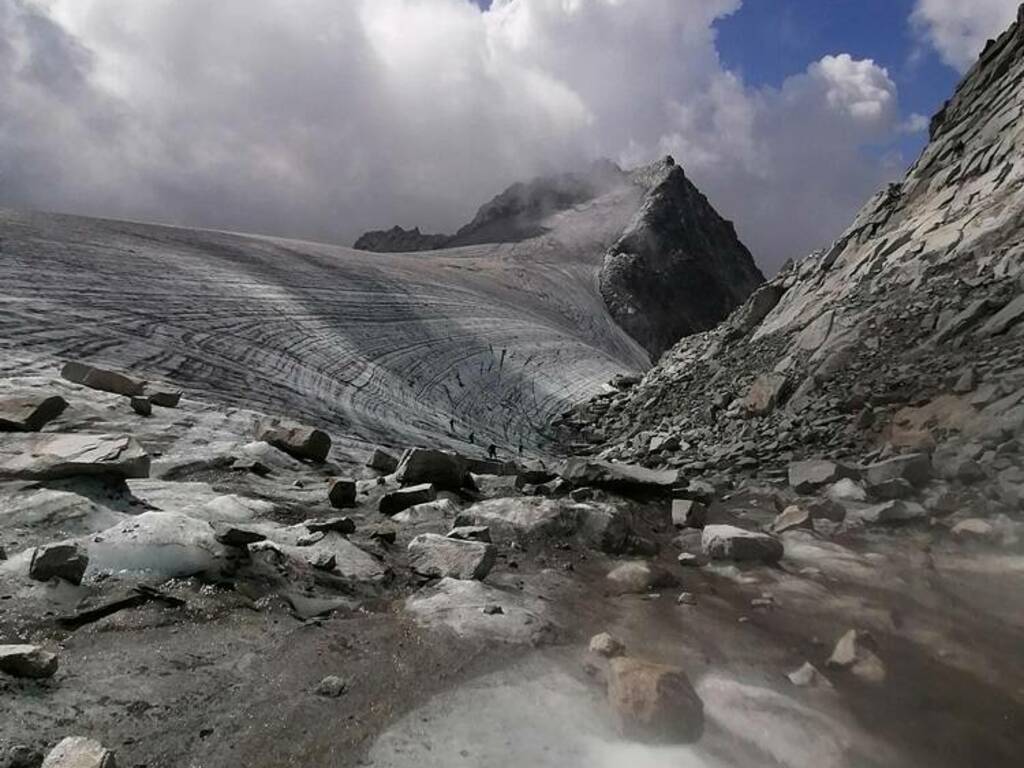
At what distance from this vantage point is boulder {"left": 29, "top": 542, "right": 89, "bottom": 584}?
3176 mm

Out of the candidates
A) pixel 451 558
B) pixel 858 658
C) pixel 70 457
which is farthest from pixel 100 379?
pixel 858 658

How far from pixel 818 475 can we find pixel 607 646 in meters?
4.23

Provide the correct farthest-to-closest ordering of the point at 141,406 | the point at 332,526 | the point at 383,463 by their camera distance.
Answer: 1. the point at 383,463
2. the point at 141,406
3. the point at 332,526

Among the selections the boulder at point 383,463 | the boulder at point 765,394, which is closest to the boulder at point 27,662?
the boulder at point 383,463

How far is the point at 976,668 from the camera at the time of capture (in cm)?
334

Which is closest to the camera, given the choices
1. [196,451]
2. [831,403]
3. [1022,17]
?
[196,451]

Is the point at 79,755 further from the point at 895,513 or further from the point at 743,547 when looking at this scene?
the point at 895,513

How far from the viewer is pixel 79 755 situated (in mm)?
2088

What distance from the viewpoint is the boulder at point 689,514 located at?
19.4ft

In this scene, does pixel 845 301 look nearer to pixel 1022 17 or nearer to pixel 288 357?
pixel 1022 17

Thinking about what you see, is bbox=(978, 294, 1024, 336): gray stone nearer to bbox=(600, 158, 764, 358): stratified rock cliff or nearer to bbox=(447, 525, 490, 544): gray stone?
bbox=(447, 525, 490, 544): gray stone

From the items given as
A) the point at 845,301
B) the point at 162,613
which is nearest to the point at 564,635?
the point at 162,613

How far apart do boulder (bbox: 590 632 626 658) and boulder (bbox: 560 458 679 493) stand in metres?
3.12

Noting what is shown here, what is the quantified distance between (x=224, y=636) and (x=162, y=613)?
0.35m
